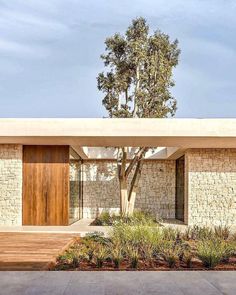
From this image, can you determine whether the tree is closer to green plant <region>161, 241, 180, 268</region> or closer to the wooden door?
the wooden door

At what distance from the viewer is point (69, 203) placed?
52.1 ft

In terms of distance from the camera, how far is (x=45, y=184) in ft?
51.1

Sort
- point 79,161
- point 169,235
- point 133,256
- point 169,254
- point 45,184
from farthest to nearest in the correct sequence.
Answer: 1. point 79,161
2. point 45,184
3. point 169,235
4. point 169,254
5. point 133,256

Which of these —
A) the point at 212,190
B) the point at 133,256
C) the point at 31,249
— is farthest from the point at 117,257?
the point at 212,190

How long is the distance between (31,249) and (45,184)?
6.12 meters

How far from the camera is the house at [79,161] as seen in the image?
516 inches

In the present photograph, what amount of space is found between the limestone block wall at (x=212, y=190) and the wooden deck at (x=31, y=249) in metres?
5.23

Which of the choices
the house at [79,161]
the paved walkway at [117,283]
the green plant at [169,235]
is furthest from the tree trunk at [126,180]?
the paved walkway at [117,283]

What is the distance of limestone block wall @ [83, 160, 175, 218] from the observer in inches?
814

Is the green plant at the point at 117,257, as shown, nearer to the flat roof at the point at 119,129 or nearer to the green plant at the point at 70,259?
the green plant at the point at 70,259

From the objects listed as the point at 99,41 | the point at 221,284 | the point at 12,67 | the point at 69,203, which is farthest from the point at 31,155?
the point at 221,284

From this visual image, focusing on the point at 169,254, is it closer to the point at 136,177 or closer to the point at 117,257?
the point at 117,257

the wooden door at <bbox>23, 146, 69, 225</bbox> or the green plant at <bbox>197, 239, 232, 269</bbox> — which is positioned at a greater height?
the wooden door at <bbox>23, 146, 69, 225</bbox>

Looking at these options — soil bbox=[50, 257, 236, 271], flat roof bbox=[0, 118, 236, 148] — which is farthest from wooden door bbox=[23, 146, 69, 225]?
soil bbox=[50, 257, 236, 271]
